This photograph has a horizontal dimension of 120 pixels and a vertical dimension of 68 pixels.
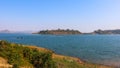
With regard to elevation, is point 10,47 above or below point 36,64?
above

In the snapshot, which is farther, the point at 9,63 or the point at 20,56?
the point at 20,56

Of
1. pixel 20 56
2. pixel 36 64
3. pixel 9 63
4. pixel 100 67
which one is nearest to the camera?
pixel 9 63

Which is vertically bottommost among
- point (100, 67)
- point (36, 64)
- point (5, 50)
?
point (100, 67)

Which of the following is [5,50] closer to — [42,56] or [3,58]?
[3,58]

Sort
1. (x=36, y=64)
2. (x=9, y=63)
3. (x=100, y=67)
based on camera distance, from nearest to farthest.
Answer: (x=9, y=63) → (x=36, y=64) → (x=100, y=67)

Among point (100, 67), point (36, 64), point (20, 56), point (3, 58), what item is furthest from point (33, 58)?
point (100, 67)

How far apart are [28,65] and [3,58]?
6.45 ft

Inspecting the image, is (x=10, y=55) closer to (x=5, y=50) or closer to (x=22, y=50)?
(x=5, y=50)

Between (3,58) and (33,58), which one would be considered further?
(33,58)

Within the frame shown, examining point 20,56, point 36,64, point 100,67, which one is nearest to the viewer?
point 20,56

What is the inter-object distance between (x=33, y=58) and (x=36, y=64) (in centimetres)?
57

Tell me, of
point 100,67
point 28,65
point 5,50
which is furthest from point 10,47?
point 100,67

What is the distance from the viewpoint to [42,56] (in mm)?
20516

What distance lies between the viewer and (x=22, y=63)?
17844 mm
